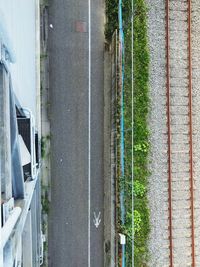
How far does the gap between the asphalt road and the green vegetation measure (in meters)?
0.74

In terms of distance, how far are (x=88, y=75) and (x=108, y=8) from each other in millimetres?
1803

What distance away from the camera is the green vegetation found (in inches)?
364

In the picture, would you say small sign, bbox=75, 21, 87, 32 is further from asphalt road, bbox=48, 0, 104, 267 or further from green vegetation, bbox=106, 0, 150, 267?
green vegetation, bbox=106, 0, 150, 267

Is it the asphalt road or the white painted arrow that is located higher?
the asphalt road

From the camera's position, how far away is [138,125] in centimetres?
930

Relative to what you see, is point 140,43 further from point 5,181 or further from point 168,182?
point 5,181

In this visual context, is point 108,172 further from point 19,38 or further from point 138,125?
point 19,38

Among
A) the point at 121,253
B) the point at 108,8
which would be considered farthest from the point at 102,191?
the point at 108,8

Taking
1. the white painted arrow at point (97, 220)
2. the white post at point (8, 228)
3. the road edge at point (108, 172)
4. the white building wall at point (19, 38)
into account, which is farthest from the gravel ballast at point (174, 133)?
the white post at point (8, 228)

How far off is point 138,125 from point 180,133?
118cm

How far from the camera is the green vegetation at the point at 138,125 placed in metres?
9.25

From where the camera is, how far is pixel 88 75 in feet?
31.7

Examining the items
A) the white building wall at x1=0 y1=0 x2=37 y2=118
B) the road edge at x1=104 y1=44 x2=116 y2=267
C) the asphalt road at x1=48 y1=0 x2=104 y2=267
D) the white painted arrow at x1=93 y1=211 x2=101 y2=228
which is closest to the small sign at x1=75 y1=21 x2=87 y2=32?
the asphalt road at x1=48 y1=0 x2=104 y2=267

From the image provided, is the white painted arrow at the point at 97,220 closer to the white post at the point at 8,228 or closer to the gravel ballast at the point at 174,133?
the gravel ballast at the point at 174,133
